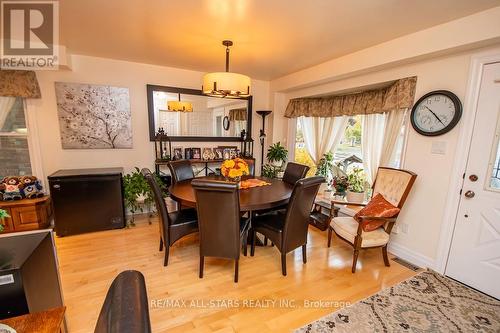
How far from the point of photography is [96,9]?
193 cm

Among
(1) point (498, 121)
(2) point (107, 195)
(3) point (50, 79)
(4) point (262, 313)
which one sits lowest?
(4) point (262, 313)

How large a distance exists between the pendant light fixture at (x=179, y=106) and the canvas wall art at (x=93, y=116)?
610mm

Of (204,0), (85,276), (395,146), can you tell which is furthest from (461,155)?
(85,276)

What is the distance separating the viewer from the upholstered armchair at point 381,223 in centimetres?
234

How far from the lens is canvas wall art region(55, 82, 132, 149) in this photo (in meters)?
3.17

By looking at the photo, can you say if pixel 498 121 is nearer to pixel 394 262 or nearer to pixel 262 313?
pixel 394 262

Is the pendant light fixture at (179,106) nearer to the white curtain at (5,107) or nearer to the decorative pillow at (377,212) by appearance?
the white curtain at (5,107)

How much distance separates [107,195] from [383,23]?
147 inches

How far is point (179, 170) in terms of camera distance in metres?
3.18

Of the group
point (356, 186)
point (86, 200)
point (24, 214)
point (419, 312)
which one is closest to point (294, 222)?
point (419, 312)

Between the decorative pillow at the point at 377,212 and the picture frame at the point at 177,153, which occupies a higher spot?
the picture frame at the point at 177,153

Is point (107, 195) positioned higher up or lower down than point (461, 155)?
lower down

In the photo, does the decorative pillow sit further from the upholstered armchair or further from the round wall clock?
the round wall clock

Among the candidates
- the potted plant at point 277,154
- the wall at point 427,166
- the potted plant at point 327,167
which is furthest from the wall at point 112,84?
the wall at point 427,166
